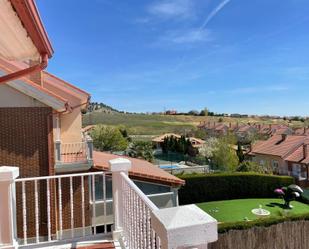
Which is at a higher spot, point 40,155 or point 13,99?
point 13,99

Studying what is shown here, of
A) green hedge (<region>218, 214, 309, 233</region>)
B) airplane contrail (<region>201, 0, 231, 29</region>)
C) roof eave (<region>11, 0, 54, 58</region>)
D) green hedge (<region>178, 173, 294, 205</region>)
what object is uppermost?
airplane contrail (<region>201, 0, 231, 29</region>)

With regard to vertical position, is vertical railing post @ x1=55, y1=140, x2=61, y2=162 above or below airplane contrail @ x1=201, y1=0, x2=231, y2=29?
below

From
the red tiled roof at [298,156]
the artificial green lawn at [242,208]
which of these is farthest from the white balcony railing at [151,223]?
the red tiled roof at [298,156]

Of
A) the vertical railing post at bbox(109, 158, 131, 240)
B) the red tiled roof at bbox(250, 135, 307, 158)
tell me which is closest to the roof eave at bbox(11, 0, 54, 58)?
the vertical railing post at bbox(109, 158, 131, 240)

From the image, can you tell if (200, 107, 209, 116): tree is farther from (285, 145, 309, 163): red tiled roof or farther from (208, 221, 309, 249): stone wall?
(208, 221, 309, 249): stone wall

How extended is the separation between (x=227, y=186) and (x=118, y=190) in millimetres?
19322

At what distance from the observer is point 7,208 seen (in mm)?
3734

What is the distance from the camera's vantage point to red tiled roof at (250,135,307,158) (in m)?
30.6

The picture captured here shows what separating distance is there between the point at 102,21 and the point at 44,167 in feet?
42.1

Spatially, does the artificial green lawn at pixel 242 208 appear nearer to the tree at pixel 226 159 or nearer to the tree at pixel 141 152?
the tree at pixel 226 159

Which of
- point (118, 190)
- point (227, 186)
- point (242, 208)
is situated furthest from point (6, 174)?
point (227, 186)

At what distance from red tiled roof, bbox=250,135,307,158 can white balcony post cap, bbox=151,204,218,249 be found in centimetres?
3106

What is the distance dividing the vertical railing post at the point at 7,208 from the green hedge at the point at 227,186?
18.2 metres

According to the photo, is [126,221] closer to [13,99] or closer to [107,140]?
[13,99]
